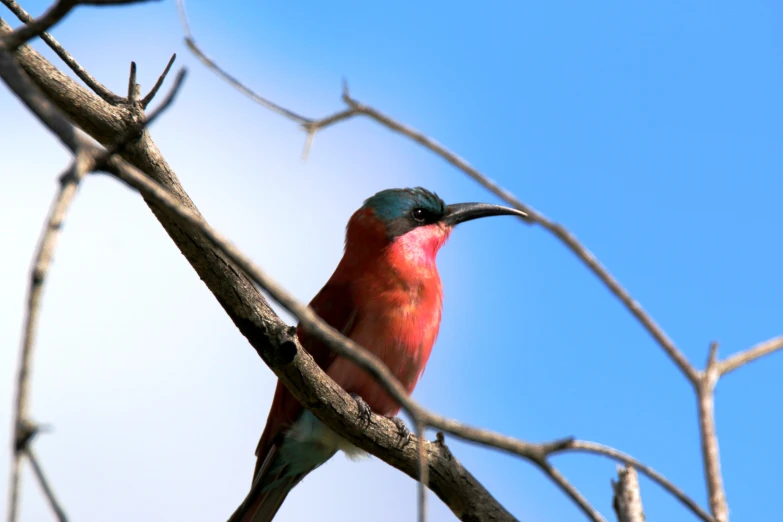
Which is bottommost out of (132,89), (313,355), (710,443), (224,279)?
(710,443)

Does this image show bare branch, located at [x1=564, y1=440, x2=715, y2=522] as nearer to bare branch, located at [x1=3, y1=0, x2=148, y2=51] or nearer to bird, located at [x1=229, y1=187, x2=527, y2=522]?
bare branch, located at [x1=3, y1=0, x2=148, y2=51]

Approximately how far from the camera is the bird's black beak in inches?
242

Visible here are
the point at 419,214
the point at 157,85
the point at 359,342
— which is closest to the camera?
the point at 157,85

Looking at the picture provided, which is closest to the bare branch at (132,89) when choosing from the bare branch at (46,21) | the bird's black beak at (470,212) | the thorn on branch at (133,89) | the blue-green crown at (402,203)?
the thorn on branch at (133,89)

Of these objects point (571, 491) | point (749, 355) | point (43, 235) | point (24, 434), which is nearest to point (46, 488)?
point (24, 434)

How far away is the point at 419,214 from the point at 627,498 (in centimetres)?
302

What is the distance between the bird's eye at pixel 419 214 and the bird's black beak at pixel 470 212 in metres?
0.17

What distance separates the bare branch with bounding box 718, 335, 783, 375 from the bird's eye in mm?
4099

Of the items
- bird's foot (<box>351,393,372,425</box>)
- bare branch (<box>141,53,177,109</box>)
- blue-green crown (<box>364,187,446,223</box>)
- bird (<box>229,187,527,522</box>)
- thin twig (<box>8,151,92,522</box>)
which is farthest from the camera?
blue-green crown (<box>364,187,446,223</box>)

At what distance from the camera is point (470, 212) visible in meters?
6.24

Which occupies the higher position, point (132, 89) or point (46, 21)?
point (132, 89)

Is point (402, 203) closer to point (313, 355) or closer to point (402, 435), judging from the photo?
point (313, 355)

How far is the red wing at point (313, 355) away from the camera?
16.8 ft

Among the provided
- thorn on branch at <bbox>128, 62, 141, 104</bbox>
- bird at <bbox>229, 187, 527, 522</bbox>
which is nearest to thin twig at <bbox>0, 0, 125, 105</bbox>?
thorn on branch at <bbox>128, 62, 141, 104</bbox>
